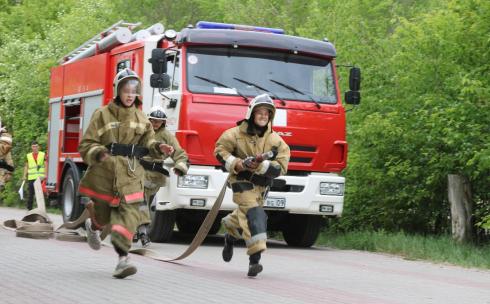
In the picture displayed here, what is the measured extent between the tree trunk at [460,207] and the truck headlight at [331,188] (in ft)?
6.18

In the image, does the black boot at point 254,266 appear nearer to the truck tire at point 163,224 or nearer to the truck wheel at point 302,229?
the truck tire at point 163,224

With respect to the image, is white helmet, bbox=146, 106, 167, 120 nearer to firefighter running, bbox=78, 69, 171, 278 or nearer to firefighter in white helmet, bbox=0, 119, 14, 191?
firefighter in white helmet, bbox=0, 119, 14, 191

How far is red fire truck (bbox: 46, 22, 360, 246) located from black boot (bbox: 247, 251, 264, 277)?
4.05 m

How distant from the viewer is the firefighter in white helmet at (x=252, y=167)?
1097cm

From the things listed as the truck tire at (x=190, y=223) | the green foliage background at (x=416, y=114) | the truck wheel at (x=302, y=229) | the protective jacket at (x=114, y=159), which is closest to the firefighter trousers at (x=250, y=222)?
the protective jacket at (x=114, y=159)

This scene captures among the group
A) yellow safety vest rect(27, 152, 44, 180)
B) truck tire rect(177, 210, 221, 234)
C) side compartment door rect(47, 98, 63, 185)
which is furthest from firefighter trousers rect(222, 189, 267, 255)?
yellow safety vest rect(27, 152, 44, 180)

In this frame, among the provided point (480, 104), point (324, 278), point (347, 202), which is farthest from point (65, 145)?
point (324, 278)

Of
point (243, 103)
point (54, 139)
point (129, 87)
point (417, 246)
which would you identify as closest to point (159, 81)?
point (243, 103)

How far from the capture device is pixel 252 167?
429 inches

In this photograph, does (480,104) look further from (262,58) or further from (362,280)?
(362,280)

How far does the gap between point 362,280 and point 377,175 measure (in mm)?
6472

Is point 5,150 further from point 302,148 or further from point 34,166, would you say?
point 34,166

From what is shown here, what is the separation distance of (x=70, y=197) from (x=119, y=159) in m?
8.35

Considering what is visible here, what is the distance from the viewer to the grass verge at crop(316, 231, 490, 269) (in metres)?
14.2
